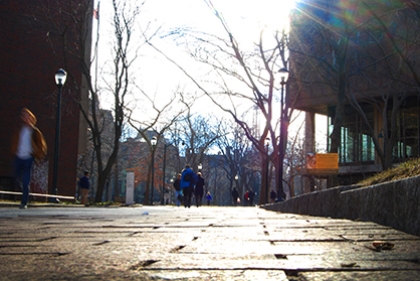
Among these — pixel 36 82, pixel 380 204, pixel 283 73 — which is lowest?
pixel 380 204

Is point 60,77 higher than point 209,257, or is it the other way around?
point 60,77

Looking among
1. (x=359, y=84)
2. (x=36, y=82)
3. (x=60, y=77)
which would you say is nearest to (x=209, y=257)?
(x=60, y=77)

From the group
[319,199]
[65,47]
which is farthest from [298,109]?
[319,199]

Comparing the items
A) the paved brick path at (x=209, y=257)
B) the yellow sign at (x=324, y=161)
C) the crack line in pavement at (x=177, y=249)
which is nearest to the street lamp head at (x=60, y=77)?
the yellow sign at (x=324, y=161)

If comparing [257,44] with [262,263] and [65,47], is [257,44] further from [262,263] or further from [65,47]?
[262,263]

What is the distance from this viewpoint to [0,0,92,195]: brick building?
30.4 meters

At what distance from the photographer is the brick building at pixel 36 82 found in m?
30.4

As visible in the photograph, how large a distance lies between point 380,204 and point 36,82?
28.7m

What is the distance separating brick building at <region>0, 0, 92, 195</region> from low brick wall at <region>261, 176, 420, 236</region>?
2229cm

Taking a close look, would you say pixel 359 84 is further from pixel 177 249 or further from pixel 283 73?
pixel 177 249

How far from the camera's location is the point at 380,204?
592 cm

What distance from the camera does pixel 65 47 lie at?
26.8 meters

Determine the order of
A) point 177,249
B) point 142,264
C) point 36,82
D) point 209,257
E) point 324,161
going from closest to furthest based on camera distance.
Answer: point 142,264
point 209,257
point 177,249
point 324,161
point 36,82

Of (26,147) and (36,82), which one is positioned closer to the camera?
(26,147)
